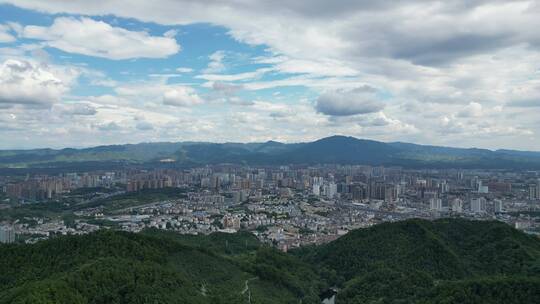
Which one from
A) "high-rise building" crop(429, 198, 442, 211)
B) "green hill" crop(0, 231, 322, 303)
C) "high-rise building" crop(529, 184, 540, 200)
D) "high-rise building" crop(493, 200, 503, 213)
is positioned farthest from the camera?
"high-rise building" crop(529, 184, 540, 200)

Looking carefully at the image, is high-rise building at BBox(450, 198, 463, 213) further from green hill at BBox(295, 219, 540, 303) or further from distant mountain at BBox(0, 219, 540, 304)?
green hill at BBox(295, 219, 540, 303)

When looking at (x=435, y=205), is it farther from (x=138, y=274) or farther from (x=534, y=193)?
(x=138, y=274)

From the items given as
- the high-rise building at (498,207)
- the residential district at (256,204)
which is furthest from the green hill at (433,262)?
the high-rise building at (498,207)

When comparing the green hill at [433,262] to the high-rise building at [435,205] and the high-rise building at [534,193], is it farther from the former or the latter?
the high-rise building at [534,193]

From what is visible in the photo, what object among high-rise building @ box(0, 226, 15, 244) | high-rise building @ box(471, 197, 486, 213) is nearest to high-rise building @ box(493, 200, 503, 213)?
high-rise building @ box(471, 197, 486, 213)

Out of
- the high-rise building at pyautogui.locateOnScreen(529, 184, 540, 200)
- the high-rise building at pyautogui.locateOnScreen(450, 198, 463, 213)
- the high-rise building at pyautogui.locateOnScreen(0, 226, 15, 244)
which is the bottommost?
the high-rise building at pyautogui.locateOnScreen(0, 226, 15, 244)

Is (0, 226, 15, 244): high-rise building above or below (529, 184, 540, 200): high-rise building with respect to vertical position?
below

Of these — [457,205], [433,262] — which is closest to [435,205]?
[457,205]
